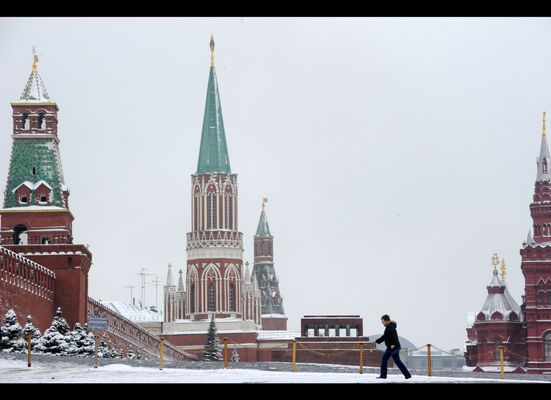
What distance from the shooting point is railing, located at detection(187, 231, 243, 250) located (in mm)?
126625

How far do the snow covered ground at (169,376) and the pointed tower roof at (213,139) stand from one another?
9034 centimetres

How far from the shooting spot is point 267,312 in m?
160

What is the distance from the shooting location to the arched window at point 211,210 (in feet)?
418

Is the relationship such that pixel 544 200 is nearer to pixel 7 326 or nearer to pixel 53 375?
pixel 7 326

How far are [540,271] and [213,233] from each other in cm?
3291

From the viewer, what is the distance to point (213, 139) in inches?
5084

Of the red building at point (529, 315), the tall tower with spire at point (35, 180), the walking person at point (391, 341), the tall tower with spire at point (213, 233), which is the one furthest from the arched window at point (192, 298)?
the walking person at point (391, 341)

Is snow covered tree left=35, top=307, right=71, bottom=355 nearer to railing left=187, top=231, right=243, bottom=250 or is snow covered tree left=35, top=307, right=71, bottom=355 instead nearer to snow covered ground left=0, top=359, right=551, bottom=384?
snow covered ground left=0, top=359, right=551, bottom=384

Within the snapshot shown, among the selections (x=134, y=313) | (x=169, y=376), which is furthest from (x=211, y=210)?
(x=169, y=376)

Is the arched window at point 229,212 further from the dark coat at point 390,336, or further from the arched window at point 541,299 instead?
the dark coat at point 390,336

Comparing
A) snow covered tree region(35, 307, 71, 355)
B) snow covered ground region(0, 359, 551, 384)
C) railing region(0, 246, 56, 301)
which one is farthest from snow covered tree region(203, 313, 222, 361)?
snow covered ground region(0, 359, 551, 384)

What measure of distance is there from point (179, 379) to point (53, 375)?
333cm

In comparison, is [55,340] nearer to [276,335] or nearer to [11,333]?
[11,333]
